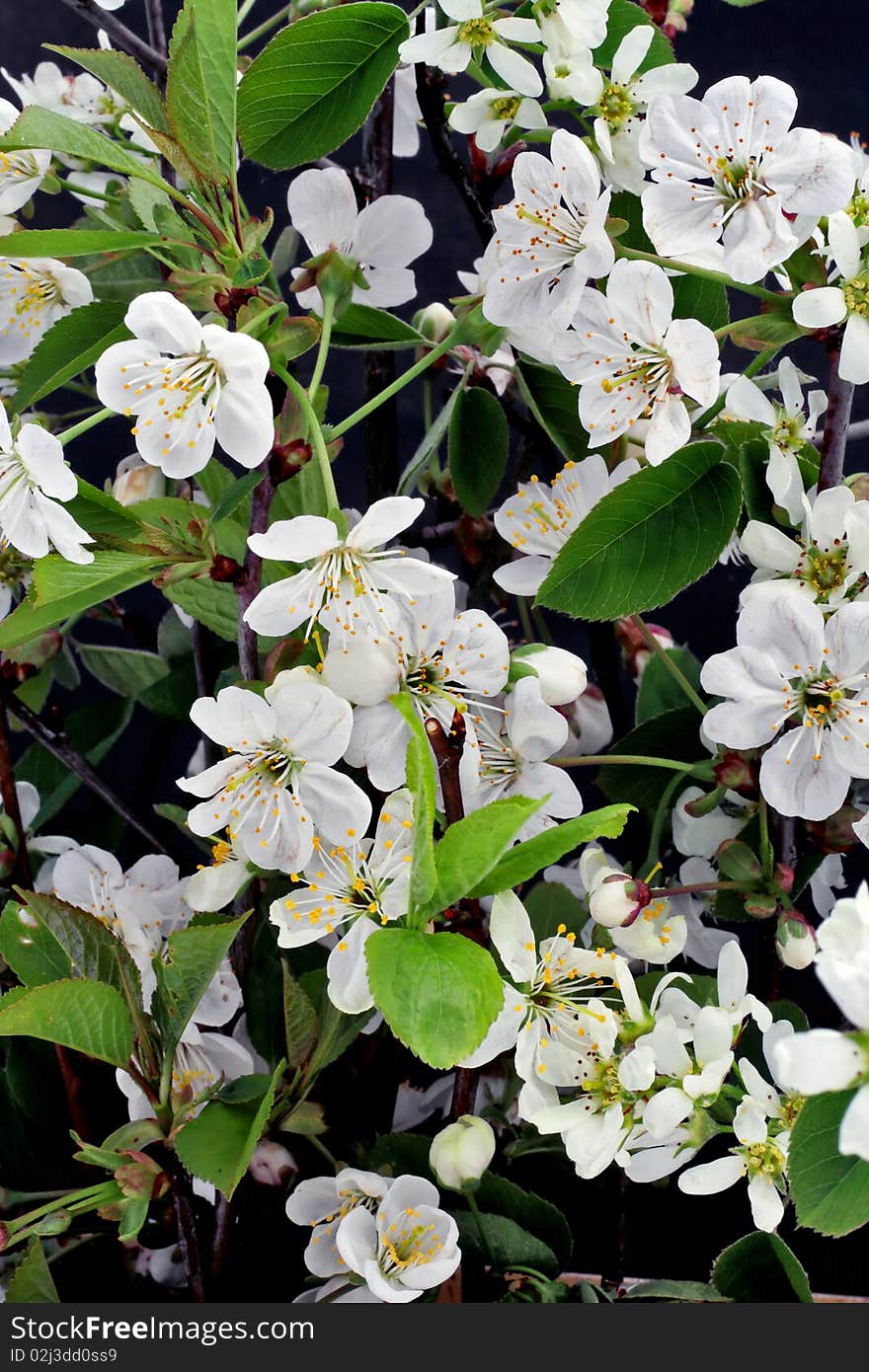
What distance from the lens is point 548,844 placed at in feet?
1.46

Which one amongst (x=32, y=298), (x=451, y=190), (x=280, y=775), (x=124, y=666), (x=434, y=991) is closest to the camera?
(x=434, y=991)

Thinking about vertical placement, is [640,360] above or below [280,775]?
above

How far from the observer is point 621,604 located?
0.54 m

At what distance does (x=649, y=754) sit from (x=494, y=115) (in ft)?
0.97

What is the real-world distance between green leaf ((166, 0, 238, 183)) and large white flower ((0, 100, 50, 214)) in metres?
0.10

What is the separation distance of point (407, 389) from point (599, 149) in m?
0.60

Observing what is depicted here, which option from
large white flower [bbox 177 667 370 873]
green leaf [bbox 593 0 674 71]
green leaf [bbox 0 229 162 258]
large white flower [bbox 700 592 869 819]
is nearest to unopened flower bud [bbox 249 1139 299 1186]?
large white flower [bbox 177 667 370 873]

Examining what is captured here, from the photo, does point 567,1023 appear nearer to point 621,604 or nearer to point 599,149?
point 621,604

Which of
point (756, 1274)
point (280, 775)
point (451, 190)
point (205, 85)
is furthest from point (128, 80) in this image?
point (451, 190)

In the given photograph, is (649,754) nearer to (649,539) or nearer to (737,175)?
(649,539)

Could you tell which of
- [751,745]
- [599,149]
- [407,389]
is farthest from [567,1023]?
[407,389]

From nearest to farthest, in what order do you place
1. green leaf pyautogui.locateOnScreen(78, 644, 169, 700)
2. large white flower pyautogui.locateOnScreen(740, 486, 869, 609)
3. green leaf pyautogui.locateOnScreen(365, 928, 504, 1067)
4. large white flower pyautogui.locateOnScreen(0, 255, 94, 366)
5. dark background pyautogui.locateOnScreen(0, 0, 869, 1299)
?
1. green leaf pyautogui.locateOnScreen(365, 928, 504, 1067)
2. large white flower pyautogui.locateOnScreen(740, 486, 869, 609)
3. large white flower pyautogui.locateOnScreen(0, 255, 94, 366)
4. green leaf pyautogui.locateOnScreen(78, 644, 169, 700)
5. dark background pyautogui.locateOnScreen(0, 0, 869, 1299)

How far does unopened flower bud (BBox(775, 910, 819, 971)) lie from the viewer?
1.79 feet

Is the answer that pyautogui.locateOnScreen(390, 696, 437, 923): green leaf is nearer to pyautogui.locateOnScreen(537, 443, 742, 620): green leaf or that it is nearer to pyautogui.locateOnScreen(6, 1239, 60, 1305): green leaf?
pyautogui.locateOnScreen(537, 443, 742, 620): green leaf
